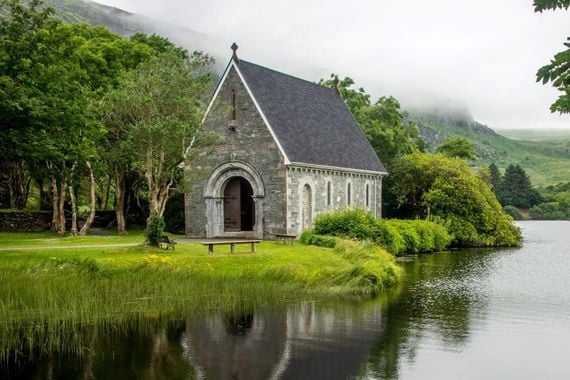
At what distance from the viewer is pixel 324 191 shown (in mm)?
37750

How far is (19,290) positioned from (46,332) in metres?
2.22

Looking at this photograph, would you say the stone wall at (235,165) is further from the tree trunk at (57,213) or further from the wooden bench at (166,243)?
the wooden bench at (166,243)

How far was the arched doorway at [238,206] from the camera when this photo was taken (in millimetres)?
37125

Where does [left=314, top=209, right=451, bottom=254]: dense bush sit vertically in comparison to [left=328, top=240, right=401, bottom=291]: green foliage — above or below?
above

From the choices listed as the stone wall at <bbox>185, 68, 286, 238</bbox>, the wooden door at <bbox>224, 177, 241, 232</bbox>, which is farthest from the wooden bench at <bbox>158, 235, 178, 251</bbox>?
the wooden door at <bbox>224, 177, 241, 232</bbox>

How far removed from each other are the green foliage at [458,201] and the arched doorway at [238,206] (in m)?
15.7

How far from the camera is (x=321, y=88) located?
45312 mm

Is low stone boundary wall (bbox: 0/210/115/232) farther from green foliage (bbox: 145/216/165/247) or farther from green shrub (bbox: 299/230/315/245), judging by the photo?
green shrub (bbox: 299/230/315/245)

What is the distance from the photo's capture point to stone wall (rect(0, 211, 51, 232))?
3875cm

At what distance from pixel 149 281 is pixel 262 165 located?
1554 cm

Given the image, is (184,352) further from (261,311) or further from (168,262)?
(168,262)

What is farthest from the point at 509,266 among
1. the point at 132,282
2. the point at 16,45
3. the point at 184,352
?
the point at 16,45

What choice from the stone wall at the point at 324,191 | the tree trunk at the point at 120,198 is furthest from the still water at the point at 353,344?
the tree trunk at the point at 120,198

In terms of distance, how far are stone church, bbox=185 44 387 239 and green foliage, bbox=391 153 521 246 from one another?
10.00m
